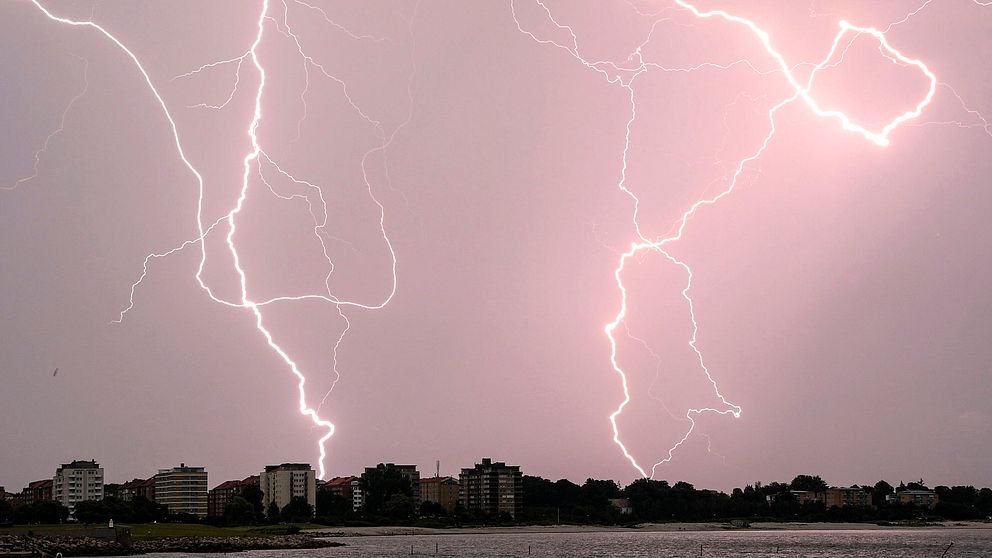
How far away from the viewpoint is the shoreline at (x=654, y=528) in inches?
4570

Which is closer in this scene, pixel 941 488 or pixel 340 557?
pixel 340 557

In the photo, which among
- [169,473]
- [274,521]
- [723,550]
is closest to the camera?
[723,550]

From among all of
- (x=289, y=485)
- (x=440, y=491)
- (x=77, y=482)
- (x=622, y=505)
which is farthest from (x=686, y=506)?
(x=77, y=482)

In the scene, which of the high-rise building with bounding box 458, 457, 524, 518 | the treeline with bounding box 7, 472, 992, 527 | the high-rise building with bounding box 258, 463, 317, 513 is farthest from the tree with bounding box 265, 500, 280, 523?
the high-rise building with bounding box 458, 457, 524, 518

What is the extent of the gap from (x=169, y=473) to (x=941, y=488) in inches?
4873

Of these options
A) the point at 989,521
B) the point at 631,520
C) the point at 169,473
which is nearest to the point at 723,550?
the point at 631,520

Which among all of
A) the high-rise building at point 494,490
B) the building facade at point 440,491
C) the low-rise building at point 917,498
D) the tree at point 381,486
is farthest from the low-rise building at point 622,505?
the low-rise building at point 917,498

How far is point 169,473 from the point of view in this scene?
13938 cm

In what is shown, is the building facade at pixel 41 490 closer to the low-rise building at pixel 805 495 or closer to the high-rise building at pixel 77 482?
the high-rise building at pixel 77 482

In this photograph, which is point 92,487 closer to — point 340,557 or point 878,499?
point 340,557

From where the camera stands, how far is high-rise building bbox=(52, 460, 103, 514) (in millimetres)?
138125

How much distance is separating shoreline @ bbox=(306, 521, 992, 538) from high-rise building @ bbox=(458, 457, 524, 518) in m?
12.4

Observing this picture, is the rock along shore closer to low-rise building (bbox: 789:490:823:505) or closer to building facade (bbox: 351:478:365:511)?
building facade (bbox: 351:478:365:511)

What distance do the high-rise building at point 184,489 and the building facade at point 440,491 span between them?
32566 mm
